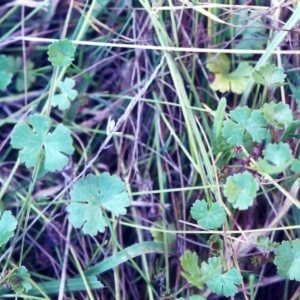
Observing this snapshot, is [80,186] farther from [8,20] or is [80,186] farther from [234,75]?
[8,20]

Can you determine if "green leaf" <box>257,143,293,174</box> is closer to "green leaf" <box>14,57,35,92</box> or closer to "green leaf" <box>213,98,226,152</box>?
"green leaf" <box>213,98,226,152</box>

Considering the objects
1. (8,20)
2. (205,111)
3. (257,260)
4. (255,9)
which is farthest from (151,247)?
(8,20)

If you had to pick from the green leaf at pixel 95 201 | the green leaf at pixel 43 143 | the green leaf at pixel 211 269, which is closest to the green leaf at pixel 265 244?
the green leaf at pixel 211 269

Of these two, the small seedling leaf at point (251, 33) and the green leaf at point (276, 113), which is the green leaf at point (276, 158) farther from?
the small seedling leaf at point (251, 33)

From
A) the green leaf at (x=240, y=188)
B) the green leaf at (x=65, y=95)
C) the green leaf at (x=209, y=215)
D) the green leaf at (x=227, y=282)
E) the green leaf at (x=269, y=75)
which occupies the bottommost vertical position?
the green leaf at (x=227, y=282)

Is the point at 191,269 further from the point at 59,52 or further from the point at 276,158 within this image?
the point at 59,52

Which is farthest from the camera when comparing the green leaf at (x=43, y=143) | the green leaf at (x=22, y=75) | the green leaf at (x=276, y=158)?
the green leaf at (x=22, y=75)

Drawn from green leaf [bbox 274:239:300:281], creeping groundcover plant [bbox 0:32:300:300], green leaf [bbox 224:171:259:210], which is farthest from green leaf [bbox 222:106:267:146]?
green leaf [bbox 274:239:300:281]
